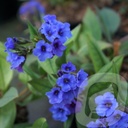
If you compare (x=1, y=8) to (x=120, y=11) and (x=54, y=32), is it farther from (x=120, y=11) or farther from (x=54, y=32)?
(x=54, y=32)

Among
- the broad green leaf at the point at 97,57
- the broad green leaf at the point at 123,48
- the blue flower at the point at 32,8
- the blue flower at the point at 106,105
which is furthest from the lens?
the blue flower at the point at 32,8

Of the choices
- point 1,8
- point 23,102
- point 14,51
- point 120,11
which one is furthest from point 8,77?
point 1,8

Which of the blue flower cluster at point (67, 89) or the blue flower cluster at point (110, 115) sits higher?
the blue flower cluster at point (67, 89)

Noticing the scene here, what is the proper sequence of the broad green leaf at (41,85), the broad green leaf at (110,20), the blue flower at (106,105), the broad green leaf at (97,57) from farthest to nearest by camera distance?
the broad green leaf at (110,20)
the broad green leaf at (97,57)
the broad green leaf at (41,85)
the blue flower at (106,105)

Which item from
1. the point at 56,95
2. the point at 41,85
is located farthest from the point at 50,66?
the point at 56,95

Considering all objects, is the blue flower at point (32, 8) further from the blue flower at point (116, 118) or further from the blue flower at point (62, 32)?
the blue flower at point (116, 118)

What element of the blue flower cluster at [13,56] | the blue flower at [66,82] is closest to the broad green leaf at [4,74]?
the blue flower cluster at [13,56]
